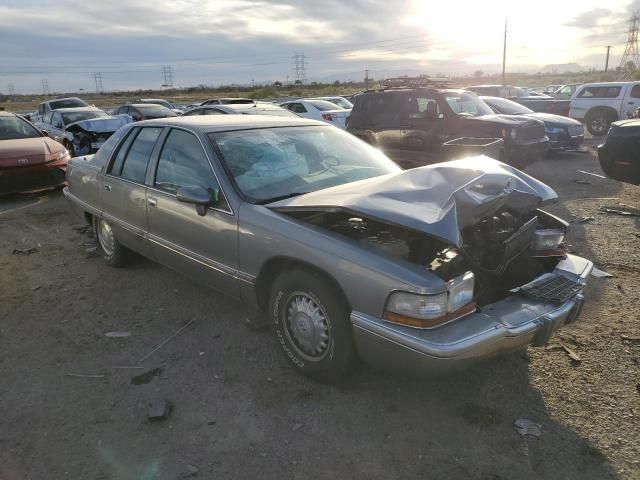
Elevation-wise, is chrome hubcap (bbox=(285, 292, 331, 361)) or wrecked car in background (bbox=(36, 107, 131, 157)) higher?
wrecked car in background (bbox=(36, 107, 131, 157))

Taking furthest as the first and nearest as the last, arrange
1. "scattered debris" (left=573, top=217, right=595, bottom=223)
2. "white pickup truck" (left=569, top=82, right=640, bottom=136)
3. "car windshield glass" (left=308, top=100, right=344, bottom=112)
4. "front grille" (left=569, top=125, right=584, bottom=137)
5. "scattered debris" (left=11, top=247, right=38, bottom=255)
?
"car windshield glass" (left=308, top=100, right=344, bottom=112), "white pickup truck" (left=569, top=82, right=640, bottom=136), "front grille" (left=569, top=125, right=584, bottom=137), "scattered debris" (left=573, top=217, right=595, bottom=223), "scattered debris" (left=11, top=247, right=38, bottom=255)

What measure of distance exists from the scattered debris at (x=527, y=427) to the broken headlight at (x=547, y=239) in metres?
1.28

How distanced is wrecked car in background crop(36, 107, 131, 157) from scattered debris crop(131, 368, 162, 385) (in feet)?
32.3

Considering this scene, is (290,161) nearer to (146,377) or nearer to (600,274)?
(146,377)

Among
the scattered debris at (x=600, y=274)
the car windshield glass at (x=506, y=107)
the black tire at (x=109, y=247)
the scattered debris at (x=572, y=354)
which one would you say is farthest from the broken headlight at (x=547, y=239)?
the car windshield glass at (x=506, y=107)

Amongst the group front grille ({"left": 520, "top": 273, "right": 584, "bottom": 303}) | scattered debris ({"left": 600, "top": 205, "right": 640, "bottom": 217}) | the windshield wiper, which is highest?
the windshield wiper

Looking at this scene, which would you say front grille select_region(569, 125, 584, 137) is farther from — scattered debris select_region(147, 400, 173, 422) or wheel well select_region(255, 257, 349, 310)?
scattered debris select_region(147, 400, 173, 422)

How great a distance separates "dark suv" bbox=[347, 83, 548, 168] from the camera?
924 centimetres

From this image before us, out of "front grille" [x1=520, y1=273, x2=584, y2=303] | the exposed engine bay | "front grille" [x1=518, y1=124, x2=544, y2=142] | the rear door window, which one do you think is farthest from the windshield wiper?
"front grille" [x1=518, y1=124, x2=544, y2=142]

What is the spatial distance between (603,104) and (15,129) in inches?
665

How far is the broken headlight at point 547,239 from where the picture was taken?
354 cm

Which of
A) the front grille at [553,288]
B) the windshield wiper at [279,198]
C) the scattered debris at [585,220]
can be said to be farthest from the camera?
the scattered debris at [585,220]

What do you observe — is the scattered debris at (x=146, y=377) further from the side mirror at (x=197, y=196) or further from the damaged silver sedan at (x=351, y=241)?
the side mirror at (x=197, y=196)

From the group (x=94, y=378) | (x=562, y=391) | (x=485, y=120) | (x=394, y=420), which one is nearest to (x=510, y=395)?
(x=562, y=391)
